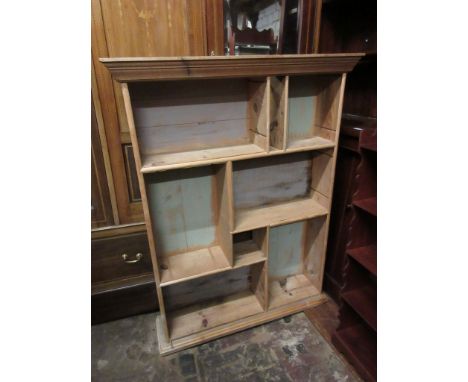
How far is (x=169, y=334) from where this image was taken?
5.90ft

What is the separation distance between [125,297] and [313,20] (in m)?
2.00

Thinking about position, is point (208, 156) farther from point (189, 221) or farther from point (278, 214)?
point (278, 214)

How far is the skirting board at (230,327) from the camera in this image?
1.76 metres

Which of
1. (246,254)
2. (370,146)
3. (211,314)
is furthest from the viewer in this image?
(211,314)

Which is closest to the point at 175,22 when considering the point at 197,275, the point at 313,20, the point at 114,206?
the point at 313,20

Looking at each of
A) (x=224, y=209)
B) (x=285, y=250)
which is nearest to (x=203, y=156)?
(x=224, y=209)

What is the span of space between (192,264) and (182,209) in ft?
1.04

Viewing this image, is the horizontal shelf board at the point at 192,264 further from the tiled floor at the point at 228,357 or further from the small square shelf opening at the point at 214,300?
the tiled floor at the point at 228,357

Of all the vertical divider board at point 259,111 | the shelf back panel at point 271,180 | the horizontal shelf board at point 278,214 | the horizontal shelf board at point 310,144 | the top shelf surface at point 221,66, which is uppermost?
the top shelf surface at point 221,66

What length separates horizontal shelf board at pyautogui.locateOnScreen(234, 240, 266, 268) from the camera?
176cm

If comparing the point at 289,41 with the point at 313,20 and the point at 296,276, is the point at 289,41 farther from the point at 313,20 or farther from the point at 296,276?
the point at 296,276

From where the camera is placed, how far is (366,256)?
146 centimetres

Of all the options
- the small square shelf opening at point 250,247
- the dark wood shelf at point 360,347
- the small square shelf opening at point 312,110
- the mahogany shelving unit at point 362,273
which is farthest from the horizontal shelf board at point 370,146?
the dark wood shelf at point 360,347

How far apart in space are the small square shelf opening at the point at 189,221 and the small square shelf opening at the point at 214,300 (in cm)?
26
